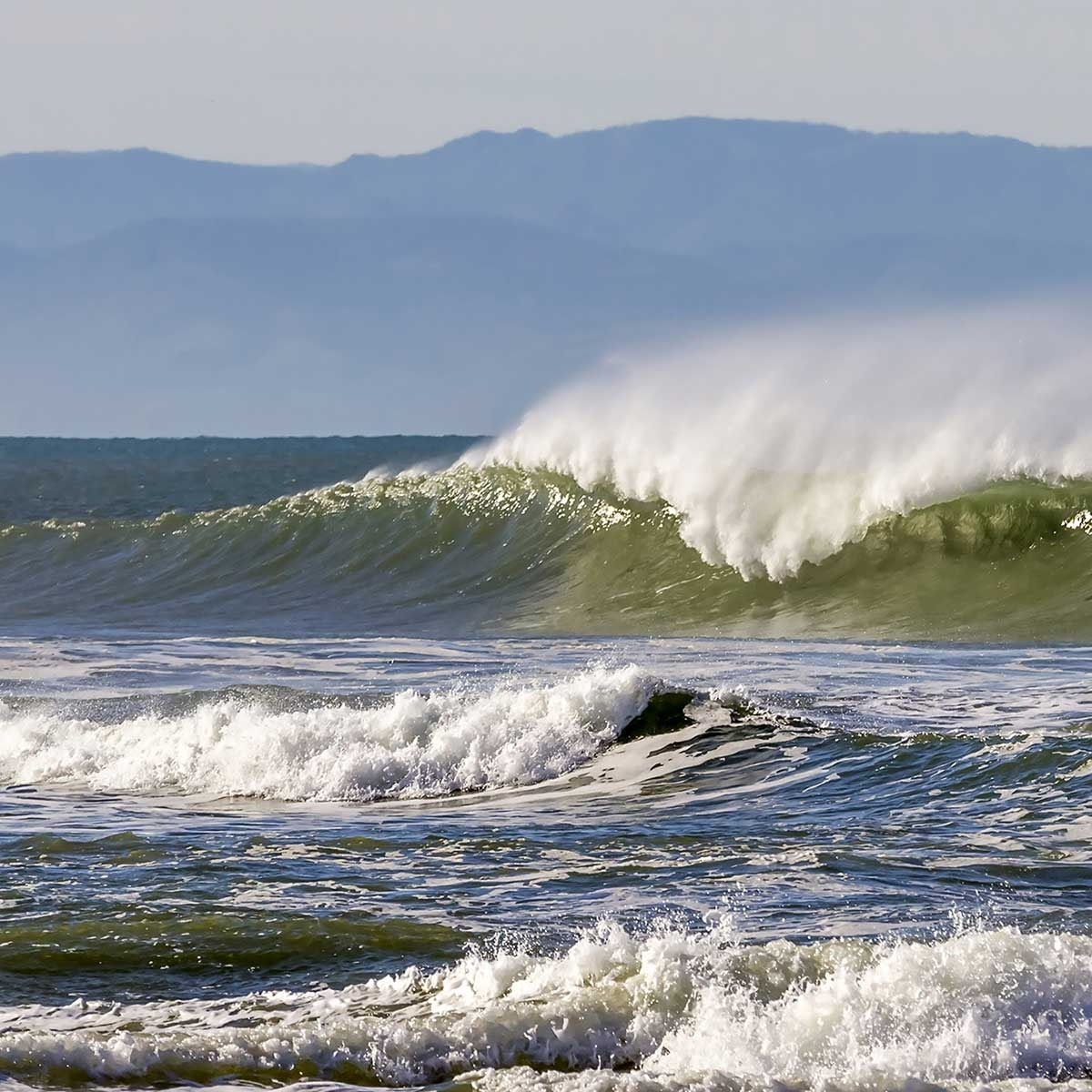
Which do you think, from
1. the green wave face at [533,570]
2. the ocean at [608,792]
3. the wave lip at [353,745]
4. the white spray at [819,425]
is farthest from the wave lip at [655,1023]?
the white spray at [819,425]

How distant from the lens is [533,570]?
21.7 m

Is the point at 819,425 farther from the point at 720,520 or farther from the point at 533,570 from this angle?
the point at 533,570

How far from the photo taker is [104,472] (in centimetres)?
6788

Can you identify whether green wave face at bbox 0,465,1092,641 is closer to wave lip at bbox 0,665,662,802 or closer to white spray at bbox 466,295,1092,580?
white spray at bbox 466,295,1092,580

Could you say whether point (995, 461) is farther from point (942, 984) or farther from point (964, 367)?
point (942, 984)

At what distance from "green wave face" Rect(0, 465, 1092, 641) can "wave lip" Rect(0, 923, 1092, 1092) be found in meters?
10.5

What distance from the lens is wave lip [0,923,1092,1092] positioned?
5453mm

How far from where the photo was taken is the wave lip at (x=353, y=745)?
10.5 metres

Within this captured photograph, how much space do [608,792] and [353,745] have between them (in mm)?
1697

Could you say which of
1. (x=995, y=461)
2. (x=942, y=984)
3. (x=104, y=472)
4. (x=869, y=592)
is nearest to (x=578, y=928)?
(x=942, y=984)

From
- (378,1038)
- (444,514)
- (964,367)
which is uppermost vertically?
(964,367)

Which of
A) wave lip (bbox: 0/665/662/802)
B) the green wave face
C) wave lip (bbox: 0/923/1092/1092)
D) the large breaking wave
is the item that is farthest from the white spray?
wave lip (bbox: 0/923/1092/1092)

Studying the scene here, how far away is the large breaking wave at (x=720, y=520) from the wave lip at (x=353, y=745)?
6222mm

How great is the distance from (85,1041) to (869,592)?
45.1ft
